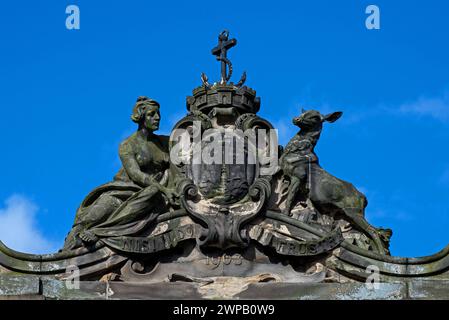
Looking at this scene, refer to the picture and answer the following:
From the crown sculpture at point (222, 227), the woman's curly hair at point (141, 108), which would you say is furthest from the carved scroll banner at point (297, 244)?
the woman's curly hair at point (141, 108)

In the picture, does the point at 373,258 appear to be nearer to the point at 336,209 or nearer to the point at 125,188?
the point at 336,209

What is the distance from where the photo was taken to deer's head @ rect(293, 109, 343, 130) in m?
32.2

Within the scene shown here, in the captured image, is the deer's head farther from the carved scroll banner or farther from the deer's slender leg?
the carved scroll banner

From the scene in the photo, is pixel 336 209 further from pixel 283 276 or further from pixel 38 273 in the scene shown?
pixel 38 273

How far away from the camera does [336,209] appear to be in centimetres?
3183

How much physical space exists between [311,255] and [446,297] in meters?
2.25

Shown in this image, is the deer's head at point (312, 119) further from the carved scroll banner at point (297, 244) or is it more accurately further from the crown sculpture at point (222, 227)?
the carved scroll banner at point (297, 244)

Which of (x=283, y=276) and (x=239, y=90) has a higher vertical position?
(x=239, y=90)

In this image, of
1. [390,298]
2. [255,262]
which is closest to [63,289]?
[255,262]

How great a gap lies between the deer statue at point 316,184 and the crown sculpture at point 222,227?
0.02 meters

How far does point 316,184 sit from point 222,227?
1.86 metres

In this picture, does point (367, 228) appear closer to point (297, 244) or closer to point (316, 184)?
point (316, 184)

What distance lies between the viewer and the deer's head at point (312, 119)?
3225 cm
